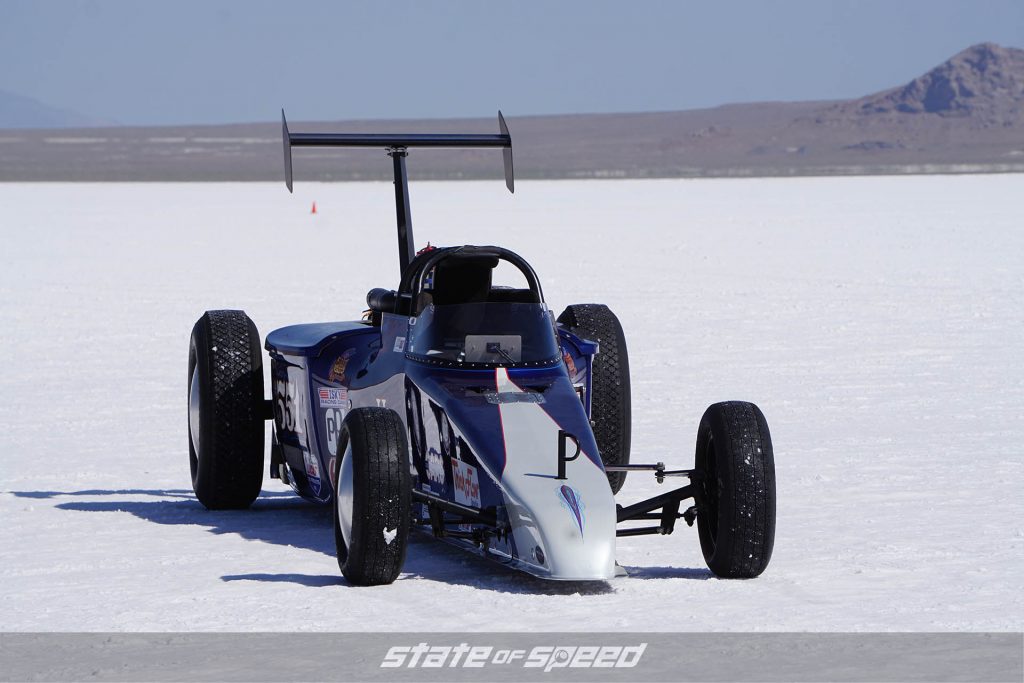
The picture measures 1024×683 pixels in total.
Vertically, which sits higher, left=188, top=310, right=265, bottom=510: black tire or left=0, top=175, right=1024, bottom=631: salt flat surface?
left=188, top=310, right=265, bottom=510: black tire

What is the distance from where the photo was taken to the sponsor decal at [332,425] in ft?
36.1

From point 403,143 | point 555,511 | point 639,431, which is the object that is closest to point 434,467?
point 555,511

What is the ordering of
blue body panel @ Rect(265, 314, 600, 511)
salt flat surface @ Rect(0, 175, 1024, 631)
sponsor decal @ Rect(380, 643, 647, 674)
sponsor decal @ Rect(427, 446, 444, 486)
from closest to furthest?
sponsor decal @ Rect(380, 643, 647, 674) → salt flat surface @ Rect(0, 175, 1024, 631) → blue body panel @ Rect(265, 314, 600, 511) → sponsor decal @ Rect(427, 446, 444, 486)

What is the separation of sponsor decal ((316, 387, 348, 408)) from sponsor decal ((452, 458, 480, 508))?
5.41 ft

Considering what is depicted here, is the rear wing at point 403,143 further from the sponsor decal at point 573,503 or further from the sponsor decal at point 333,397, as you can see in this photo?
the sponsor decal at point 573,503

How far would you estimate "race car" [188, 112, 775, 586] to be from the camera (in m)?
8.93

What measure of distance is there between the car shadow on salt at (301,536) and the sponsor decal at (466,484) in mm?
420

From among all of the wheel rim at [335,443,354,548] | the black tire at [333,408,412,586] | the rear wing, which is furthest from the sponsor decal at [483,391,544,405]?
the rear wing

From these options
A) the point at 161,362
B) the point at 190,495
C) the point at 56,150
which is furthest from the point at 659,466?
the point at 56,150

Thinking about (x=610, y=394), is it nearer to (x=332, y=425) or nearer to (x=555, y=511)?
(x=332, y=425)

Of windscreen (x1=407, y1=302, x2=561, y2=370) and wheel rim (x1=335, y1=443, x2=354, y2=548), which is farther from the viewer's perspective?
windscreen (x1=407, y1=302, x2=561, y2=370)

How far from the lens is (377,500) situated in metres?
8.88

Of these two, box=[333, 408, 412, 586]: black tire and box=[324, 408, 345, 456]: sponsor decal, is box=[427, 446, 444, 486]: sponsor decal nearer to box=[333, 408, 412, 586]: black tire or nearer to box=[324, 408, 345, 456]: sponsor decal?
box=[333, 408, 412, 586]: black tire

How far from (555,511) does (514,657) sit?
42.7 inches
